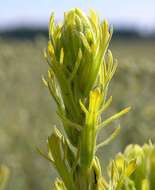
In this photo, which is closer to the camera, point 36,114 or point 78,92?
→ point 78,92

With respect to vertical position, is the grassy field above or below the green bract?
above

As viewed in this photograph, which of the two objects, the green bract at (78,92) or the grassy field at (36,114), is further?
the grassy field at (36,114)

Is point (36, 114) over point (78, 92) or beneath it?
over

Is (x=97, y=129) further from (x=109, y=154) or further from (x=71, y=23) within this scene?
(x=109, y=154)

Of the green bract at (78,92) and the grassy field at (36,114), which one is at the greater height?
the grassy field at (36,114)

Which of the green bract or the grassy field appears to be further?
the grassy field
